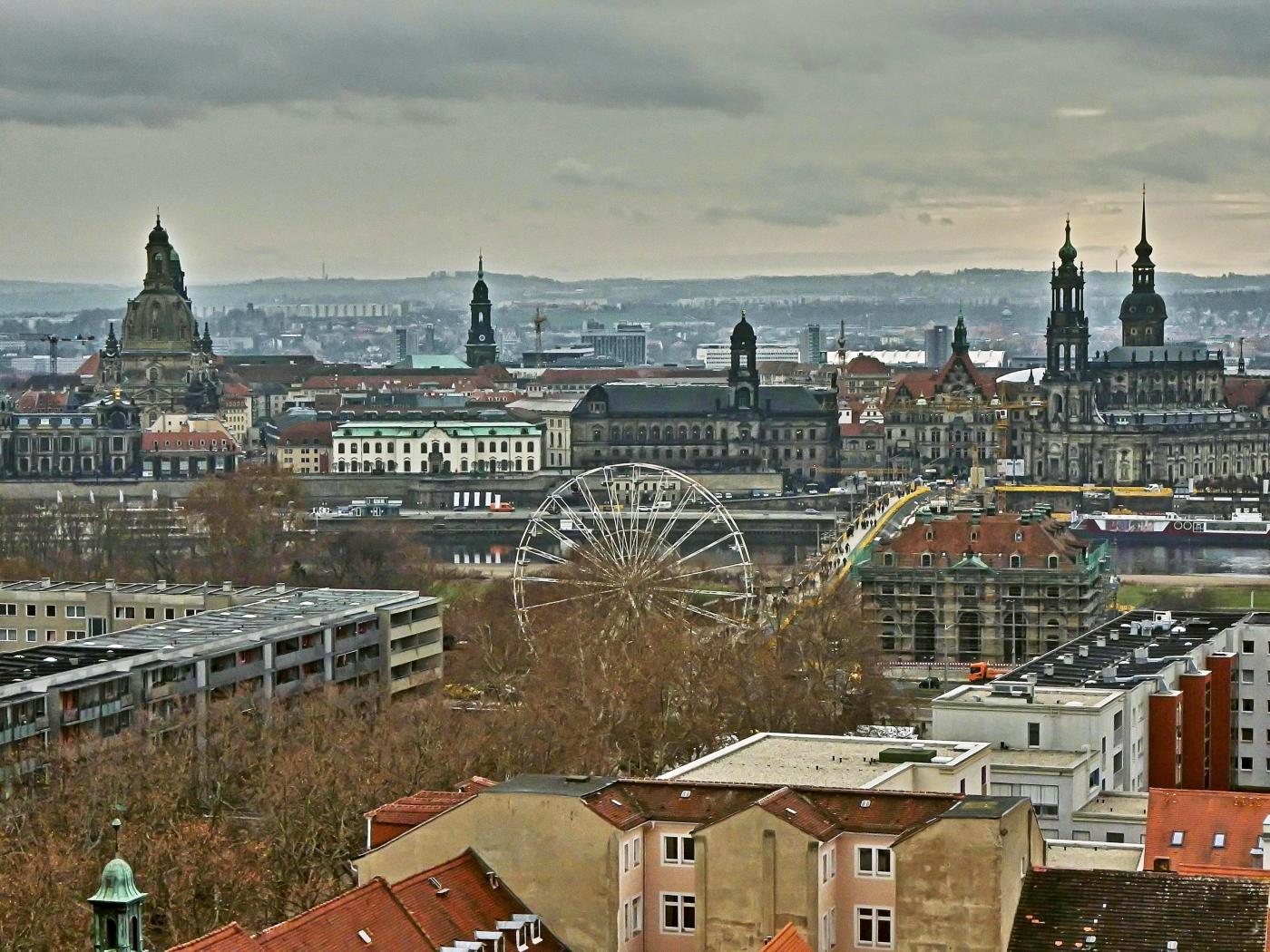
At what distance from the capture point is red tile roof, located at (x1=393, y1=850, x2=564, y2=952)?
28.2m

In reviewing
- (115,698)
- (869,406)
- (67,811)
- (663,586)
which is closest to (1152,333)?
(869,406)

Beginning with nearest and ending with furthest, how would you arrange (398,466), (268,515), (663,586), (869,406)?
(663,586)
(268,515)
(398,466)
(869,406)

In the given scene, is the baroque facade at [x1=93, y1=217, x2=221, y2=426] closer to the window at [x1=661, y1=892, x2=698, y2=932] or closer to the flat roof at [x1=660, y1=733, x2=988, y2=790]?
the flat roof at [x1=660, y1=733, x2=988, y2=790]

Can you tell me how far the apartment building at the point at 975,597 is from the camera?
248ft

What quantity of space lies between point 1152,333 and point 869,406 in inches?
665

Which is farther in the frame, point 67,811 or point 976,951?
point 67,811

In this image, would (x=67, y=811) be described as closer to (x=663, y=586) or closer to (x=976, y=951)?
(x=976, y=951)

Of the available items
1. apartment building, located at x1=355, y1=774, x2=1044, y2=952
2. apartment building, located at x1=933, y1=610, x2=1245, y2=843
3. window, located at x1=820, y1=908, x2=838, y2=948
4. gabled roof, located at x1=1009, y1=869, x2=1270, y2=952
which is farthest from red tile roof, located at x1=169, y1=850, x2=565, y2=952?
apartment building, located at x1=933, y1=610, x2=1245, y2=843

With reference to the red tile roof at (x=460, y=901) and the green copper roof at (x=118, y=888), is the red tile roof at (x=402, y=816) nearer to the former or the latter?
the red tile roof at (x=460, y=901)

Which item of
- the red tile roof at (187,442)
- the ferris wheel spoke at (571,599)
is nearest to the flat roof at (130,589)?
the ferris wheel spoke at (571,599)

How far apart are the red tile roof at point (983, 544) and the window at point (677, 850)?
46779 mm

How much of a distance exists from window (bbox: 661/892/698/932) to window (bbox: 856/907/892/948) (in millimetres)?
1573

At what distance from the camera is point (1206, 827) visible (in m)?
38.4

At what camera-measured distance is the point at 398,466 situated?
6417 inches
